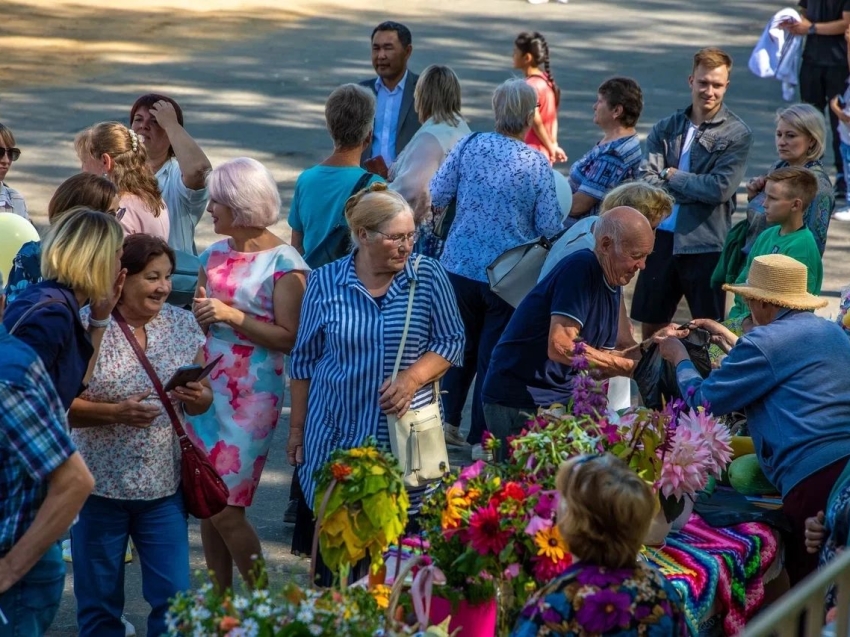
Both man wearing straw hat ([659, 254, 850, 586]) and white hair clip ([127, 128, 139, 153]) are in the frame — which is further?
white hair clip ([127, 128, 139, 153])

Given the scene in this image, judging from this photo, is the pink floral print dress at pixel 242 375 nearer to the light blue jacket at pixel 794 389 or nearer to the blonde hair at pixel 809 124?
the light blue jacket at pixel 794 389

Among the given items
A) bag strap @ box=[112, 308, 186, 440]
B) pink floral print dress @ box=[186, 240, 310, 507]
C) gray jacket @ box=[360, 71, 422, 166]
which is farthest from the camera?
gray jacket @ box=[360, 71, 422, 166]

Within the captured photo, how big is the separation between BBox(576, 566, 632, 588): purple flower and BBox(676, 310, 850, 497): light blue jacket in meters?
1.70

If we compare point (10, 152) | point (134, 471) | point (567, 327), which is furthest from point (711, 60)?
point (134, 471)

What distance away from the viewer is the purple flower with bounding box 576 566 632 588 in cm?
305

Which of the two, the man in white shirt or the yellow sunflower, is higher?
the man in white shirt

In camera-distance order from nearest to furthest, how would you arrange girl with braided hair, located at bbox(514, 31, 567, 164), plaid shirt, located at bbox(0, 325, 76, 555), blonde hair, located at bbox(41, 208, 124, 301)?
plaid shirt, located at bbox(0, 325, 76, 555) < blonde hair, located at bbox(41, 208, 124, 301) < girl with braided hair, located at bbox(514, 31, 567, 164)

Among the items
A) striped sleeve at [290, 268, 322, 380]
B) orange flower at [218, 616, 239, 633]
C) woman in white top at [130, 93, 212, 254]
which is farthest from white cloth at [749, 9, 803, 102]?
orange flower at [218, 616, 239, 633]

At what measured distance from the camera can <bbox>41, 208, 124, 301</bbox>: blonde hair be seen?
390cm

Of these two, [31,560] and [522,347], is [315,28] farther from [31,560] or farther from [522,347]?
[31,560]

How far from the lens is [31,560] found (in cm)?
333

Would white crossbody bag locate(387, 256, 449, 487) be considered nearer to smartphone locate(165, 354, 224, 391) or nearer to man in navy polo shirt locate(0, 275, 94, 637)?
smartphone locate(165, 354, 224, 391)

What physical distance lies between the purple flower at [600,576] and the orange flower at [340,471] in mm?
817

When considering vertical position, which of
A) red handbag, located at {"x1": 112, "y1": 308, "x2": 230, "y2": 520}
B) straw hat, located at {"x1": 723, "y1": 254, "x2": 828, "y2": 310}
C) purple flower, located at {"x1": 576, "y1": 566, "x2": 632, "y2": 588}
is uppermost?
straw hat, located at {"x1": 723, "y1": 254, "x2": 828, "y2": 310}
